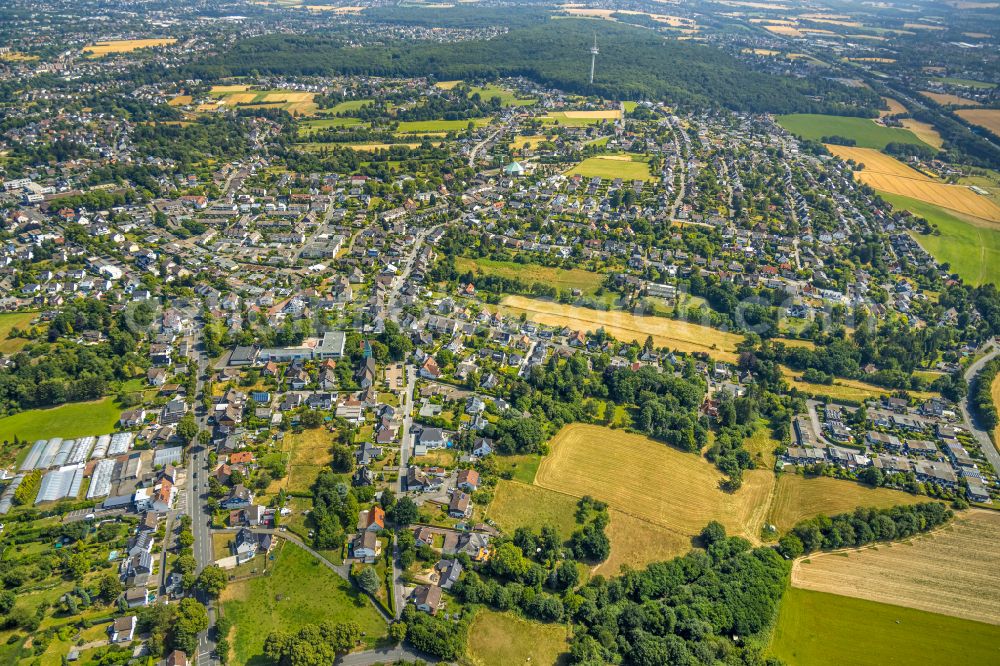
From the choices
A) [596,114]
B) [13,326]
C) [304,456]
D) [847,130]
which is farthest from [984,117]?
[13,326]

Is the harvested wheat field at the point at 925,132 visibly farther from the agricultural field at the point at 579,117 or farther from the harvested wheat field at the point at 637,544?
the harvested wheat field at the point at 637,544

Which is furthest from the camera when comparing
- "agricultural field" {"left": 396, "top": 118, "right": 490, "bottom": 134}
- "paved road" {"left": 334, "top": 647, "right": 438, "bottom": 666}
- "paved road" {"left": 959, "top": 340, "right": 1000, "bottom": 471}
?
"agricultural field" {"left": 396, "top": 118, "right": 490, "bottom": 134}

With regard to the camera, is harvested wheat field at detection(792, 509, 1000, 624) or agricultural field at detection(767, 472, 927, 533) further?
agricultural field at detection(767, 472, 927, 533)

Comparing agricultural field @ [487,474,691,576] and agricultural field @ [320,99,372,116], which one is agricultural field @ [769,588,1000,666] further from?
agricultural field @ [320,99,372,116]

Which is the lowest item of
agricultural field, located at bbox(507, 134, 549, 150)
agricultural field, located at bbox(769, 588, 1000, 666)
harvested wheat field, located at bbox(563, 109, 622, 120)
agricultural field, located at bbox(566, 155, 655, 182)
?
agricultural field, located at bbox(769, 588, 1000, 666)

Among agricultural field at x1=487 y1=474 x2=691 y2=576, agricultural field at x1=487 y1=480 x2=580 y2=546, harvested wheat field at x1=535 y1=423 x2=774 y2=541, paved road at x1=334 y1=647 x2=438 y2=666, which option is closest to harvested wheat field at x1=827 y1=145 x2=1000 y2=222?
harvested wheat field at x1=535 y1=423 x2=774 y2=541

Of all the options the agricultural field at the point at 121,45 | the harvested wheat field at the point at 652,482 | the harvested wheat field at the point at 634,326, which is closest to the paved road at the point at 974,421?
the harvested wheat field at the point at 652,482

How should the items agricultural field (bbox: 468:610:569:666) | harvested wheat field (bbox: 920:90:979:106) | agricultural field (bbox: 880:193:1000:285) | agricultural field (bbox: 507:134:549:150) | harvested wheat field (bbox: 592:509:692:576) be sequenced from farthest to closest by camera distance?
harvested wheat field (bbox: 920:90:979:106) → agricultural field (bbox: 507:134:549:150) → agricultural field (bbox: 880:193:1000:285) → harvested wheat field (bbox: 592:509:692:576) → agricultural field (bbox: 468:610:569:666)

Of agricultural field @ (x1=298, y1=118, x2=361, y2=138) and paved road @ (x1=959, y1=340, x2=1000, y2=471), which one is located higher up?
agricultural field @ (x1=298, y1=118, x2=361, y2=138)
